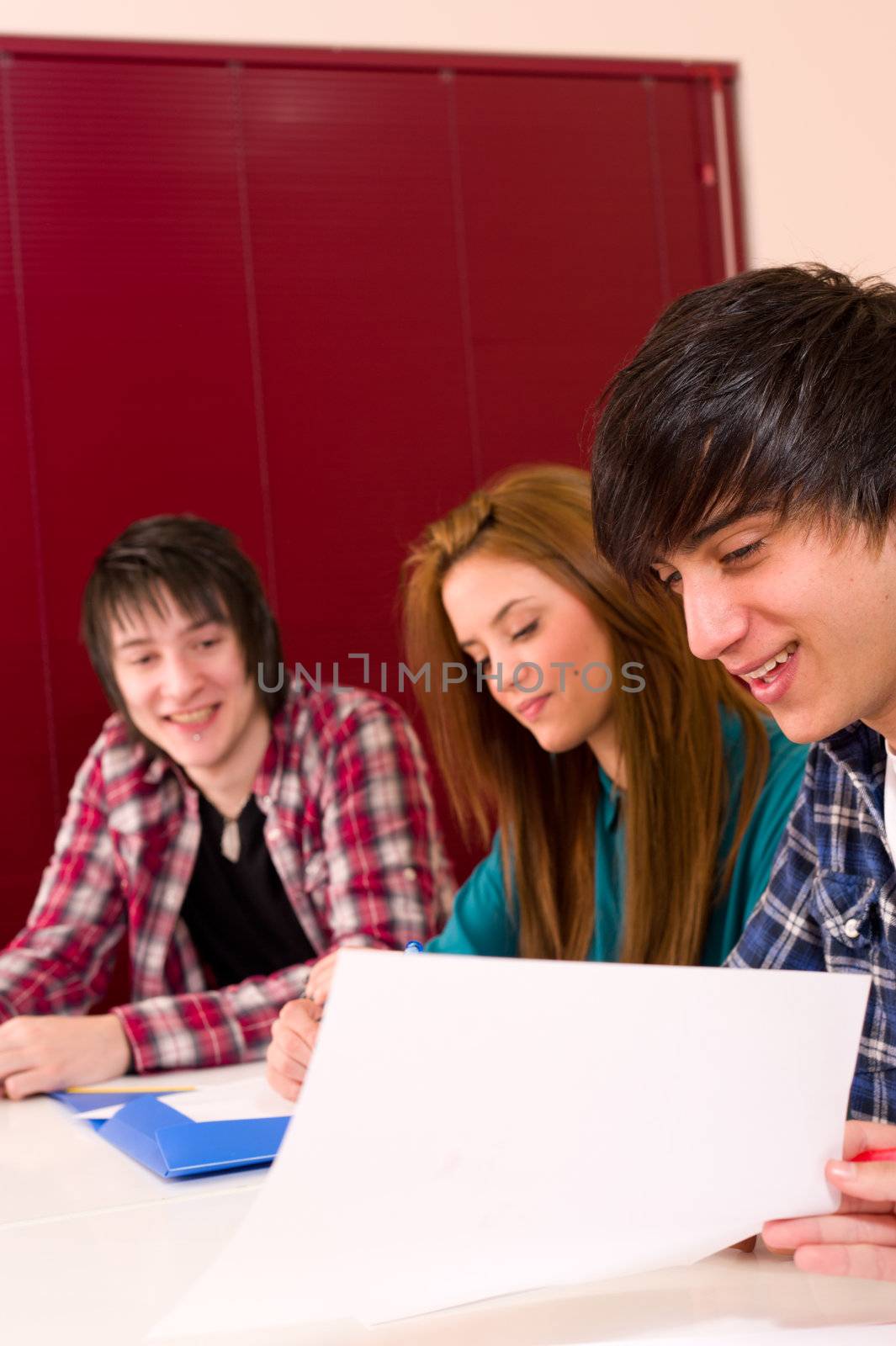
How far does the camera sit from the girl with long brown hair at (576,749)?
1620mm

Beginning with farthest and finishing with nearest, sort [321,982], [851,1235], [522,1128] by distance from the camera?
1. [321,982]
2. [851,1235]
3. [522,1128]

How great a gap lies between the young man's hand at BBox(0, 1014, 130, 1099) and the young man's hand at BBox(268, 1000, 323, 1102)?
0.35 metres

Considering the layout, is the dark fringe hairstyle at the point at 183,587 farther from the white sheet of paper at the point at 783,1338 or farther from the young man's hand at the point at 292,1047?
the white sheet of paper at the point at 783,1338

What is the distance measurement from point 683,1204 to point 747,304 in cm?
57

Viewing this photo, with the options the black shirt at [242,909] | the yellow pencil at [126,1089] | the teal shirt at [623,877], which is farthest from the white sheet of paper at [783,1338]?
the black shirt at [242,909]

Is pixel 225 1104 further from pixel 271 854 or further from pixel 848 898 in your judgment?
pixel 271 854

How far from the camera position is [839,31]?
3.43 m

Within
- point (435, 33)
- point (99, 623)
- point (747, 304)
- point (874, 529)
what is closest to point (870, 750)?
point (874, 529)

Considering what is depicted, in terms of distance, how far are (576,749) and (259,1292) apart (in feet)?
3.60

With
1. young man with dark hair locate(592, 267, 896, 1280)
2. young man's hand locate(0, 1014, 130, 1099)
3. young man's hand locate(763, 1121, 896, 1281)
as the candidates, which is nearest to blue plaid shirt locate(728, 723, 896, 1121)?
young man with dark hair locate(592, 267, 896, 1280)

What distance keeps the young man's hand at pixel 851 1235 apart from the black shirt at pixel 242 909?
1.50 meters

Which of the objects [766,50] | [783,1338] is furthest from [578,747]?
[766,50]

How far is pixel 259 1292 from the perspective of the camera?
31.6 inches

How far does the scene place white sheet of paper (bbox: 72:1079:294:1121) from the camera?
1385mm
